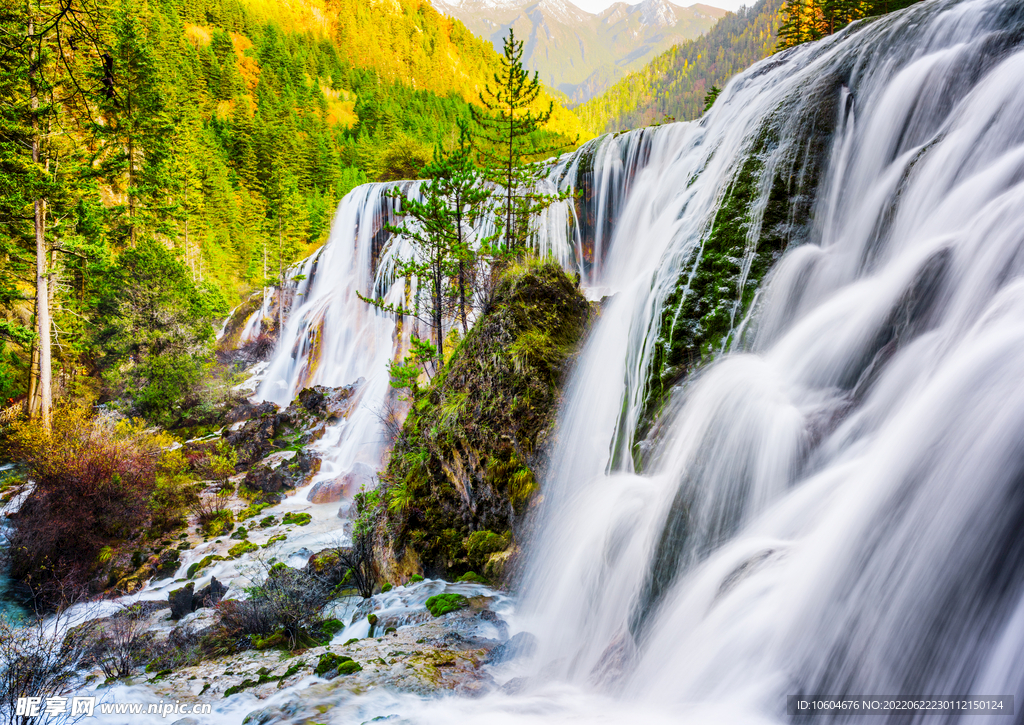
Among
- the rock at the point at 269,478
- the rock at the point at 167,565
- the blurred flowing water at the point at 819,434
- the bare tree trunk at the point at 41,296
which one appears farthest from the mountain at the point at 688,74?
the rock at the point at 167,565

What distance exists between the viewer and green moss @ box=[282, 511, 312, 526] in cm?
1395

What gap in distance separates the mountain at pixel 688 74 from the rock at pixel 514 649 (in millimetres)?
100415

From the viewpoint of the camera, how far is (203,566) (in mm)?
11648

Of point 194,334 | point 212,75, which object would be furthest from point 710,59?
point 194,334

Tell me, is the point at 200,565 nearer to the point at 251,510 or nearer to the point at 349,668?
the point at 251,510

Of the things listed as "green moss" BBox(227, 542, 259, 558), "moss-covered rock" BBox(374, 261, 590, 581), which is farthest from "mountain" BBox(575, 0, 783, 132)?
"green moss" BBox(227, 542, 259, 558)

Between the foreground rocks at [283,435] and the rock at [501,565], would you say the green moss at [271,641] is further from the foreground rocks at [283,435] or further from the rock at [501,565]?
the foreground rocks at [283,435]

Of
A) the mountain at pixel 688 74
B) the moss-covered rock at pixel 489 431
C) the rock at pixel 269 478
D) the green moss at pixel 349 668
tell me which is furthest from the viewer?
the mountain at pixel 688 74

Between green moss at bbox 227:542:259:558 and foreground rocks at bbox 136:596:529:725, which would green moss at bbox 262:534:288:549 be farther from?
foreground rocks at bbox 136:596:529:725

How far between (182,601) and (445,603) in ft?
22.0

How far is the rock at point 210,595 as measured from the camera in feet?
32.4

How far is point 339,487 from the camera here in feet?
52.4

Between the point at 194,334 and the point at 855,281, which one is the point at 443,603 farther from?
the point at 194,334

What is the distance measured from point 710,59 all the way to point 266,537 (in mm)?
132835
